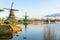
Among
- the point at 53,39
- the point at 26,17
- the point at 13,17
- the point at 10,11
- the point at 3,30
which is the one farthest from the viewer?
the point at 26,17

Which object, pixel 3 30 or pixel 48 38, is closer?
pixel 48 38

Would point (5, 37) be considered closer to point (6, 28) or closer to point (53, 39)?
point (6, 28)

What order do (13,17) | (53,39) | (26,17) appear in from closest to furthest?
(53,39), (13,17), (26,17)

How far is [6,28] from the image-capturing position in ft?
86.4

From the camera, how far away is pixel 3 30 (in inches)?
1001

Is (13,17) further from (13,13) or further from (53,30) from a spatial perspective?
(53,30)

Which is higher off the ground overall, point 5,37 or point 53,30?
point 53,30

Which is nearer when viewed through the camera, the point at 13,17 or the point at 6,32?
the point at 6,32

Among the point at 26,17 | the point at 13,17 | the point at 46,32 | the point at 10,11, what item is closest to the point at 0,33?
the point at 46,32

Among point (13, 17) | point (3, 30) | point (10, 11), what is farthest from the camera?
point (10, 11)

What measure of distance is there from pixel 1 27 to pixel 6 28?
2.79 ft

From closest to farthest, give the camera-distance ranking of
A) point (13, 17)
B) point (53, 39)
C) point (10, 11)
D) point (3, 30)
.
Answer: point (53, 39) < point (3, 30) < point (13, 17) < point (10, 11)

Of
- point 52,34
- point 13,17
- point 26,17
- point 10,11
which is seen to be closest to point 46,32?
point 52,34

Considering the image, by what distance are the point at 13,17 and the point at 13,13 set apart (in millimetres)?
2595
